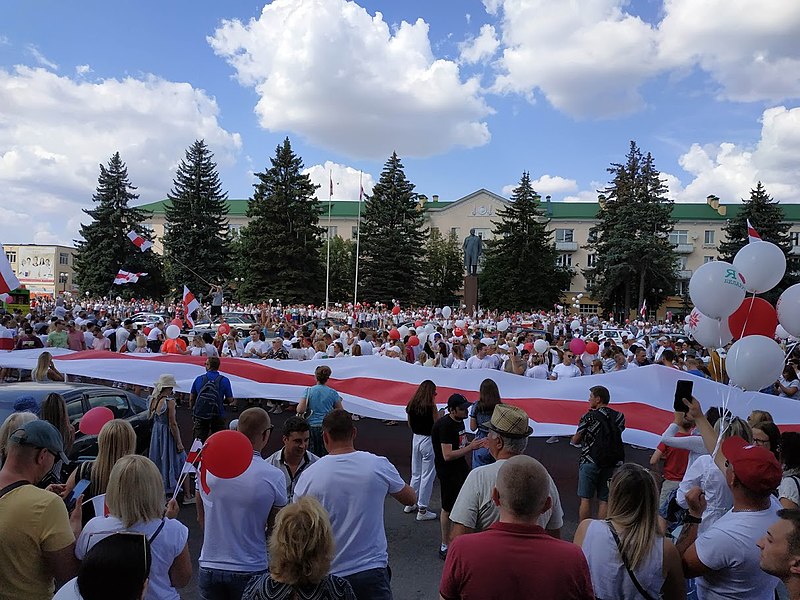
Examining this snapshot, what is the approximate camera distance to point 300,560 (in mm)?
2479

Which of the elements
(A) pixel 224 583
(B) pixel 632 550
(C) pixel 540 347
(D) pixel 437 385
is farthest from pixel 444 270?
(B) pixel 632 550

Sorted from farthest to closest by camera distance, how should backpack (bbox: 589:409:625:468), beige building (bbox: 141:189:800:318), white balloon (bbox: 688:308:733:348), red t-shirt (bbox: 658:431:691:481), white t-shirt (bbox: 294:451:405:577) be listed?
1. beige building (bbox: 141:189:800:318)
2. white balloon (bbox: 688:308:733:348)
3. backpack (bbox: 589:409:625:468)
4. red t-shirt (bbox: 658:431:691:481)
5. white t-shirt (bbox: 294:451:405:577)

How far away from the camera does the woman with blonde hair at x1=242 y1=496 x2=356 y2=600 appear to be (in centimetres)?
248

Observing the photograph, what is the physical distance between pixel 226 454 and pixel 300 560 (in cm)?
114

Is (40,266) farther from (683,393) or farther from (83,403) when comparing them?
(683,393)

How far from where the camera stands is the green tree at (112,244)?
152 feet

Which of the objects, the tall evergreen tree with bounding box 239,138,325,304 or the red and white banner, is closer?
the red and white banner

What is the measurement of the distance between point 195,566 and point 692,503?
13.9ft

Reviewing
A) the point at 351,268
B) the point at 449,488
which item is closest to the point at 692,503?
the point at 449,488

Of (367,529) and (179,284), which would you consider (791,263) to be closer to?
(179,284)

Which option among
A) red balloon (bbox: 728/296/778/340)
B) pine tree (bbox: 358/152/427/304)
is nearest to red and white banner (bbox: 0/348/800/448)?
red balloon (bbox: 728/296/778/340)

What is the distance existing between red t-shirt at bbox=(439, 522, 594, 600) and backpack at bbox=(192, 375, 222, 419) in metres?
5.86

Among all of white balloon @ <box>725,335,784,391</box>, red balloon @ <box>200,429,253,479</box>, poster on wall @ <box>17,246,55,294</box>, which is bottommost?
red balloon @ <box>200,429,253,479</box>

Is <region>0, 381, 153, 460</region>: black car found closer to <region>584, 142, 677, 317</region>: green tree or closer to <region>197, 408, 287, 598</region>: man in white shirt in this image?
<region>197, 408, 287, 598</region>: man in white shirt
